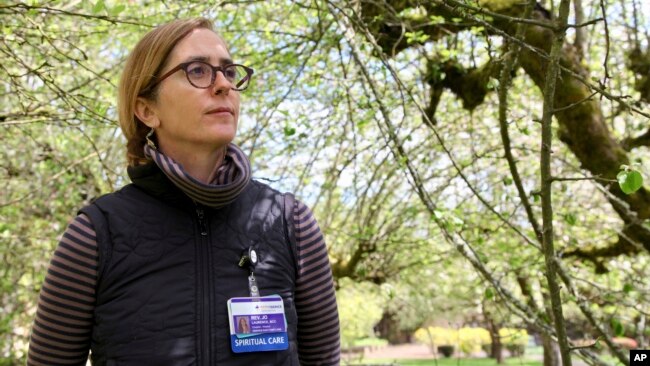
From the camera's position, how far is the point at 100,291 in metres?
1.22

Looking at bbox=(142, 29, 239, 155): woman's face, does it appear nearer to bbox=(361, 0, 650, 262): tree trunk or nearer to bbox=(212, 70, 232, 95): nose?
bbox=(212, 70, 232, 95): nose

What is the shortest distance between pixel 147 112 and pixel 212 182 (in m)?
0.23

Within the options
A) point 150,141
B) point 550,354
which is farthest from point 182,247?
point 550,354

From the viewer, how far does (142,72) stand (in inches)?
55.9

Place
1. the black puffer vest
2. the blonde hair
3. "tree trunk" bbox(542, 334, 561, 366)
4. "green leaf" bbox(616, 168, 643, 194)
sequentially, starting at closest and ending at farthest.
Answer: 1. the black puffer vest
2. the blonde hair
3. "green leaf" bbox(616, 168, 643, 194)
4. "tree trunk" bbox(542, 334, 561, 366)

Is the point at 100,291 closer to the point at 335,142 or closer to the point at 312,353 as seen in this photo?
the point at 312,353

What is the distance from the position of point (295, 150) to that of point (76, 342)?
4.41m

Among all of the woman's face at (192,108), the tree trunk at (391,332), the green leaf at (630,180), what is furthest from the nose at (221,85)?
the tree trunk at (391,332)

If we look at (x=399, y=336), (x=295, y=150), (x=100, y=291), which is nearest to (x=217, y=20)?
(x=295, y=150)

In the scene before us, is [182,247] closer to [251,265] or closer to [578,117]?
[251,265]

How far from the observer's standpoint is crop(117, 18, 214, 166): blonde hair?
1.41m

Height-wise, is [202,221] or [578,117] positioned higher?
[578,117]

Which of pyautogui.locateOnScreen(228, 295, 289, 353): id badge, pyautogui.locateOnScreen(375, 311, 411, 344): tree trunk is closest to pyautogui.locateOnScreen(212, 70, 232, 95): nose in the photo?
pyautogui.locateOnScreen(228, 295, 289, 353): id badge

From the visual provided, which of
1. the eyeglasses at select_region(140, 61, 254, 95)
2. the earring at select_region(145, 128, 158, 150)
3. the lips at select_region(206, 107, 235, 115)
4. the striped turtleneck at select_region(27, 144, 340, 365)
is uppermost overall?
the eyeglasses at select_region(140, 61, 254, 95)
